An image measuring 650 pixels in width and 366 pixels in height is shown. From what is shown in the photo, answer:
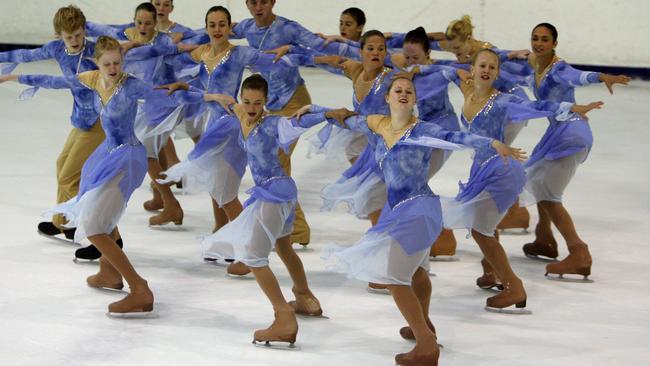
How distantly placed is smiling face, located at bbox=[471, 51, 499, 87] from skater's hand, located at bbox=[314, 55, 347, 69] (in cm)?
100

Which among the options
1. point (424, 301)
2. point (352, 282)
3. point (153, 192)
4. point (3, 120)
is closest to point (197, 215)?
point (153, 192)

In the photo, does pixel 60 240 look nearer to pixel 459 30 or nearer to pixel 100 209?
pixel 100 209

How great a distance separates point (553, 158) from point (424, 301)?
1819 millimetres

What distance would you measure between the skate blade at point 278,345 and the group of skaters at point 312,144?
5 centimetres

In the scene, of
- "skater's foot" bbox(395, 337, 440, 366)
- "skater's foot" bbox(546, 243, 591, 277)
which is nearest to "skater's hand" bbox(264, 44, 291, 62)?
"skater's foot" bbox(546, 243, 591, 277)

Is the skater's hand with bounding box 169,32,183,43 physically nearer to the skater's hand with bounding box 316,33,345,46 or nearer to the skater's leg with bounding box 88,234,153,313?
the skater's hand with bounding box 316,33,345,46

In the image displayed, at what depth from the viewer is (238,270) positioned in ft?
22.4

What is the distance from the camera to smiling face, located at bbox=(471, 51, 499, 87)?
249 inches

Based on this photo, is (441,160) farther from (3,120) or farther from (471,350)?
(3,120)

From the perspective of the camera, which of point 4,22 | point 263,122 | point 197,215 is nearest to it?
point 263,122

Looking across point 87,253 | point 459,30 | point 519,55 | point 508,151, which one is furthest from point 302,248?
point 508,151

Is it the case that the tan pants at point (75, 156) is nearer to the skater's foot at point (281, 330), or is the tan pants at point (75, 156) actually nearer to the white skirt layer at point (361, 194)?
the white skirt layer at point (361, 194)

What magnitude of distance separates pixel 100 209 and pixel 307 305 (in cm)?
115

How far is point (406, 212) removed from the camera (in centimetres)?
535
